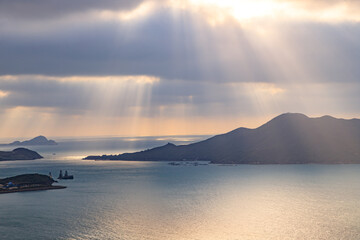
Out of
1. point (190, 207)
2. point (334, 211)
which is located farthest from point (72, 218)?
point (334, 211)

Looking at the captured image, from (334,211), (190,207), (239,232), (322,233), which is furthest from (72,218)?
(334,211)

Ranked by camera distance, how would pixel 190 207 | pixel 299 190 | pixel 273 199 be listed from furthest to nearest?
pixel 299 190 → pixel 273 199 → pixel 190 207

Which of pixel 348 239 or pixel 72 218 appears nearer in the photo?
pixel 348 239

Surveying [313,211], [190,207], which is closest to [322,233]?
[313,211]

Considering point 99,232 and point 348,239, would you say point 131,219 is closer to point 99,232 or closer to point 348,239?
point 99,232

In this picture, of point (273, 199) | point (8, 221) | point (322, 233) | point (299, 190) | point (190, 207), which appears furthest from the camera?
point (299, 190)

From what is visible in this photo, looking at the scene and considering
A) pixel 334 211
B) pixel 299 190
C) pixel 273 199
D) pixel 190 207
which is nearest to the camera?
pixel 334 211

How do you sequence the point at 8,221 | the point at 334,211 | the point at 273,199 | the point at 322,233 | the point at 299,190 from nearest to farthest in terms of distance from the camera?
1. the point at 322,233
2. the point at 8,221
3. the point at 334,211
4. the point at 273,199
5. the point at 299,190

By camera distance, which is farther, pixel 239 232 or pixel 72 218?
pixel 72 218

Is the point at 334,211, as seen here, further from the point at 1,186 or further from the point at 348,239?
the point at 1,186
